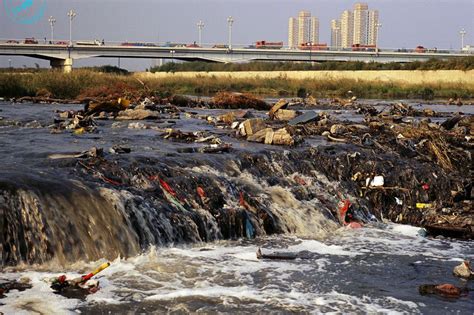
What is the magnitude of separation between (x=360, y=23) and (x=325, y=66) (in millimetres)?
110054

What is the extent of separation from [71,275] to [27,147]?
5.95m

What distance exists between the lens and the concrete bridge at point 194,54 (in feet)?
232

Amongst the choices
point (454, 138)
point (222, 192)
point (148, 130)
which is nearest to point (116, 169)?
point (222, 192)

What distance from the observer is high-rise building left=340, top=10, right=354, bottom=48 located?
182 metres

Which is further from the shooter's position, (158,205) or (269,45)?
(269,45)

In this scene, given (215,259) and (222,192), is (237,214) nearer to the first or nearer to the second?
(222,192)

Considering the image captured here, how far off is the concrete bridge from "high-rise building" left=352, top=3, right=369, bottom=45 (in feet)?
304

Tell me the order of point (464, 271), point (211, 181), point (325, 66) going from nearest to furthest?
point (464, 271) < point (211, 181) < point (325, 66)

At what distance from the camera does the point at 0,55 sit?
7219cm

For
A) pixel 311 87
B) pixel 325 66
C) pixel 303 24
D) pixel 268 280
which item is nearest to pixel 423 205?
pixel 268 280

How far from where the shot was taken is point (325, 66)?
3014 inches

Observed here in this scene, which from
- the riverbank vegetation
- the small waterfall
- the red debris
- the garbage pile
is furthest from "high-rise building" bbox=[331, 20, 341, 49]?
the garbage pile

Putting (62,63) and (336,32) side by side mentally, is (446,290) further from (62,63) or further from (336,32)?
(336,32)

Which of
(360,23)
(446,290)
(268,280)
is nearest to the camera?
(446,290)
